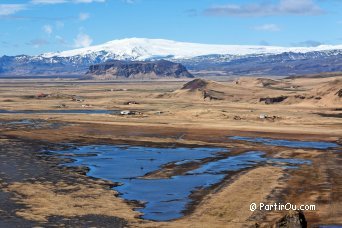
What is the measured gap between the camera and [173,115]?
101m

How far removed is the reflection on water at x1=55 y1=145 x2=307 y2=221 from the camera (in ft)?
120

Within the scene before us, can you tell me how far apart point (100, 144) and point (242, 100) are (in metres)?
80.6

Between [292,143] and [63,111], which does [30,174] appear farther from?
[63,111]

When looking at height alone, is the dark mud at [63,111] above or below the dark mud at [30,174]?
below

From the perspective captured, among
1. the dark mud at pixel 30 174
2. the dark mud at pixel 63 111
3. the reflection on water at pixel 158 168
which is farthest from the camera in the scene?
the dark mud at pixel 63 111

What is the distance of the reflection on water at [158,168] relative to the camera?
36.5 m

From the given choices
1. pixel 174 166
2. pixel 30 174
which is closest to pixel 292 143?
pixel 174 166

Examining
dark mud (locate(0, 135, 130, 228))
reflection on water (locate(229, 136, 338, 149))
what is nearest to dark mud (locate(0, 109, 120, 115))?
dark mud (locate(0, 135, 130, 228))

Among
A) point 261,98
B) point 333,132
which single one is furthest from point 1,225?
point 261,98

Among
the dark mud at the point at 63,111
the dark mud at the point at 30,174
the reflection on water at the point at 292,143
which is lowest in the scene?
the reflection on water at the point at 292,143

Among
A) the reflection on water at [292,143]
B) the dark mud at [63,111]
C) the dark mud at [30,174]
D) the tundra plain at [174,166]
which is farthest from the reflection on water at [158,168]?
the dark mud at [63,111]

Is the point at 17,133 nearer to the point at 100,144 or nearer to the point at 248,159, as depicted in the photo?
the point at 100,144

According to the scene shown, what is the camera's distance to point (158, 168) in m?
49.6

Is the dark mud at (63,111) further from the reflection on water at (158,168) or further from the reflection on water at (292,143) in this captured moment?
the reflection on water at (158,168)
